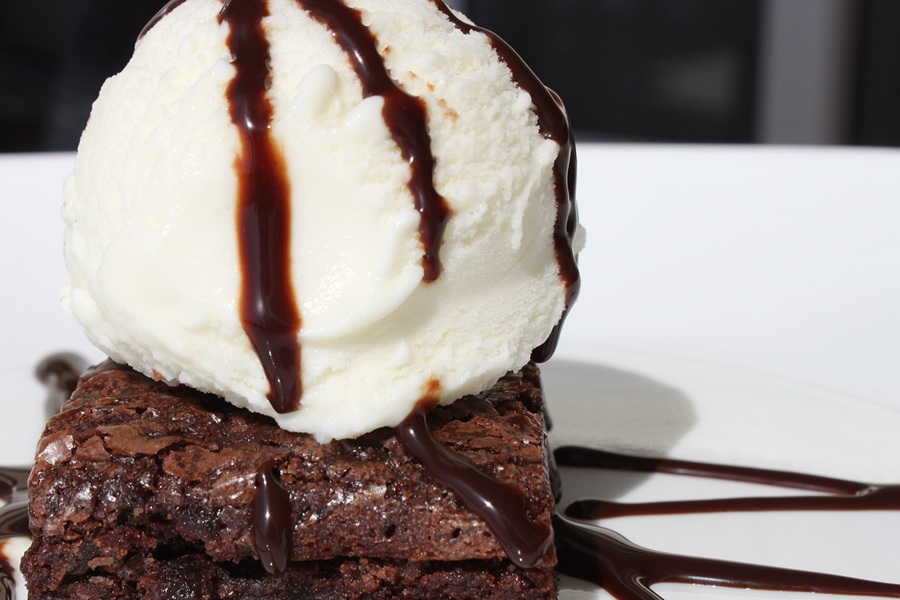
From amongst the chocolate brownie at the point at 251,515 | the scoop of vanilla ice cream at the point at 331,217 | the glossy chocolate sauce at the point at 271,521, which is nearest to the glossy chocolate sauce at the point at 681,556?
the chocolate brownie at the point at 251,515

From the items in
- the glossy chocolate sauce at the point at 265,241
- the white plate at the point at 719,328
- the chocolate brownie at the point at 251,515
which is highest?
the glossy chocolate sauce at the point at 265,241

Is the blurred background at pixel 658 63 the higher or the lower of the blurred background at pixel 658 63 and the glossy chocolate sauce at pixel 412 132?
the lower

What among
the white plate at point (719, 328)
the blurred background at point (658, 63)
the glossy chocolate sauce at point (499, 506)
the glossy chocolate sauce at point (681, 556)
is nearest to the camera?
the glossy chocolate sauce at point (499, 506)

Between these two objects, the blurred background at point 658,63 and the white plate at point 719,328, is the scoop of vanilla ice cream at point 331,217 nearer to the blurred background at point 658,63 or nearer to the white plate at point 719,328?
the white plate at point 719,328

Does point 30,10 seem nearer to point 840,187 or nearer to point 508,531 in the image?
point 840,187

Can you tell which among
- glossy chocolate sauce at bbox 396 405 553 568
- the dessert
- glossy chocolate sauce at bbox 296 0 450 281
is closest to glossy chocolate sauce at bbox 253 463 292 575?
the dessert

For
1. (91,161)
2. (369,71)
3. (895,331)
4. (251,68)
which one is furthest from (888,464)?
(91,161)

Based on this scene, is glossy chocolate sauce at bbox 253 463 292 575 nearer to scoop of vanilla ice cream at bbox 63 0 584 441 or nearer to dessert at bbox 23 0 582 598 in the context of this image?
dessert at bbox 23 0 582 598
